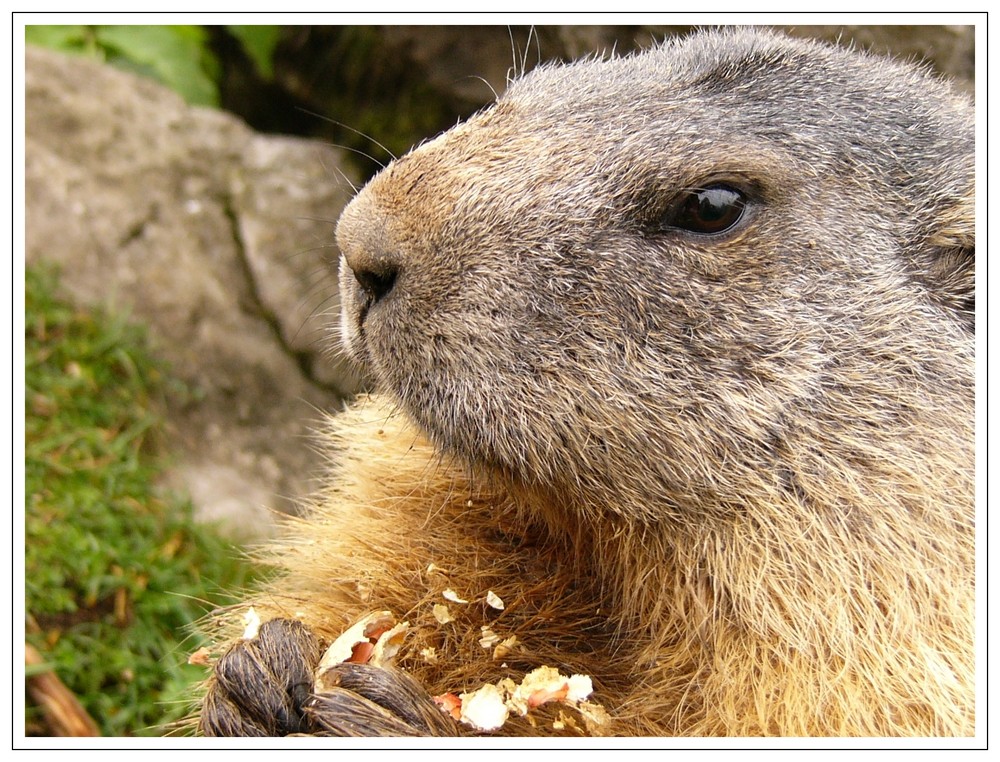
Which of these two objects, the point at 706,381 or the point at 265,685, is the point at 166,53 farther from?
the point at 706,381

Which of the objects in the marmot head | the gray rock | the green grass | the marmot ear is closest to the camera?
the marmot head

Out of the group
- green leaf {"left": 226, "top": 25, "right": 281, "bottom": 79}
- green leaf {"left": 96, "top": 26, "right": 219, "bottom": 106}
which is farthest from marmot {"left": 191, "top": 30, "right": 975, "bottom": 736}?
green leaf {"left": 96, "top": 26, "right": 219, "bottom": 106}

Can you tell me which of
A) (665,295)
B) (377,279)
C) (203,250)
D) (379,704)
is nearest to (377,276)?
(377,279)

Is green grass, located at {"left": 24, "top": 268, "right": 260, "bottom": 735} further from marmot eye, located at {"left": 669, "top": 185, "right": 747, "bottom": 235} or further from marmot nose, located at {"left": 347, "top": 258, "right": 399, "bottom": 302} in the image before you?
marmot eye, located at {"left": 669, "top": 185, "right": 747, "bottom": 235}

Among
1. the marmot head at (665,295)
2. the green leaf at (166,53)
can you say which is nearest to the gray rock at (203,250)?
the green leaf at (166,53)

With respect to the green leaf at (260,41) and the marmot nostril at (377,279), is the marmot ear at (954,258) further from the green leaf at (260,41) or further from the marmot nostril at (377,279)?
the green leaf at (260,41)

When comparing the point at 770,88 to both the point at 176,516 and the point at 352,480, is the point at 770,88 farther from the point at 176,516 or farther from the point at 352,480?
the point at 176,516
